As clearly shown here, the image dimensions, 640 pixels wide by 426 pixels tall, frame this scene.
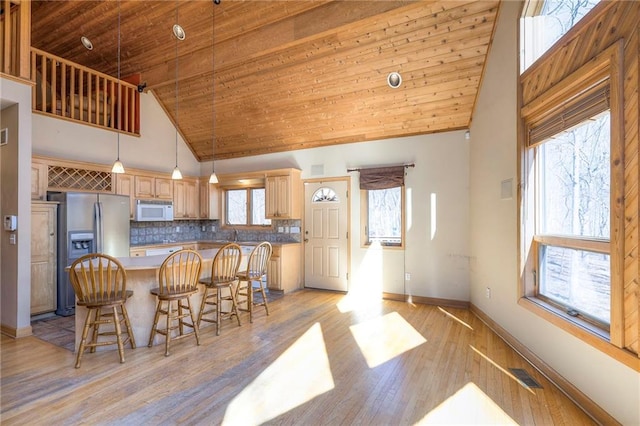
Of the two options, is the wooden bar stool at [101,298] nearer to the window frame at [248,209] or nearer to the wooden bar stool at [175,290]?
the wooden bar stool at [175,290]

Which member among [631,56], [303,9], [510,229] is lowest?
[510,229]

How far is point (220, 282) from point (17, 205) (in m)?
2.49

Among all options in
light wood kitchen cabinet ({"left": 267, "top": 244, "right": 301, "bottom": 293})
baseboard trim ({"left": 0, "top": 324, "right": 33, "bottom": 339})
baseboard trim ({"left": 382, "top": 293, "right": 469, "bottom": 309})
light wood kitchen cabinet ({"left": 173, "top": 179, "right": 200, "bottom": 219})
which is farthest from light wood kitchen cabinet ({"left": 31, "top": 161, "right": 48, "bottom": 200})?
baseboard trim ({"left": 382, "top": 293, "right": 469, "bottom": 309})

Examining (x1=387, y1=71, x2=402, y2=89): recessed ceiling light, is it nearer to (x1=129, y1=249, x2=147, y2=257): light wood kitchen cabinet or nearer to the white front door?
the white front door

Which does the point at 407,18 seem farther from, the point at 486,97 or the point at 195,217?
the point at 195,217

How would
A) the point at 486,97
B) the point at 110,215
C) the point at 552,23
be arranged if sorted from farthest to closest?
the point at 110,215 < the point at 486,97 < the point at 552,23

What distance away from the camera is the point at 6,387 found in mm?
2430

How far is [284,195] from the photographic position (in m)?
5.84

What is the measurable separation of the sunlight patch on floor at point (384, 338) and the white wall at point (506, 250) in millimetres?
1041

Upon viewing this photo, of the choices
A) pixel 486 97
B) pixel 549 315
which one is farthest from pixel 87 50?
pixel 549 315

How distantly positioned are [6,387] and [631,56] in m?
4.92

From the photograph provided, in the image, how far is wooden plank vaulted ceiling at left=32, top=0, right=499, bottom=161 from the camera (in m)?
3.71

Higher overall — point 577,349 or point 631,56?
point 631,56

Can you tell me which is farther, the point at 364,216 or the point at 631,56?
the point at 364,216
